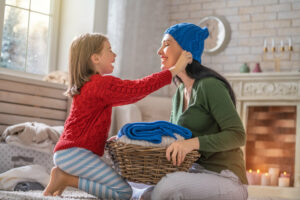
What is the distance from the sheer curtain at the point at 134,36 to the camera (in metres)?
4.69

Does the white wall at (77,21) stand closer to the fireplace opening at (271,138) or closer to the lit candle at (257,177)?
the fireplace opening at (271,138)

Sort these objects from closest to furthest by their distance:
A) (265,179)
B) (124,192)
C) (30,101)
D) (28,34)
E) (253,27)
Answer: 1. (124,192)
2. (30,101)
3. (28,34)
4. (265,179)
5. (253,27)

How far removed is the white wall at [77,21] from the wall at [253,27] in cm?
131

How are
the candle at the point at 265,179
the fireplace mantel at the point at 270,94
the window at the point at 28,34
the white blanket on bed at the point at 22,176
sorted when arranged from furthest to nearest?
the candle at the point at 265,179
the fireplace mantel at the point at 270,94
the window at the point at 28,34
the white blanket on bed at the point at 22,176

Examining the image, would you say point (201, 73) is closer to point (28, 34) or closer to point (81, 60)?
point (81, 60)

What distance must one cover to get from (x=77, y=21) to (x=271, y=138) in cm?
244

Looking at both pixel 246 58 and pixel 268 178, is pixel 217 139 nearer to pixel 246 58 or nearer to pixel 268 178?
pixel 268 178

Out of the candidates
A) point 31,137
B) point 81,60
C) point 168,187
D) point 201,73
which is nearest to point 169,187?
point 168,187

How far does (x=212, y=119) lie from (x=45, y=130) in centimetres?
Result: 150

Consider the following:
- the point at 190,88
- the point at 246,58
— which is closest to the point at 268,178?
the point at 246,58

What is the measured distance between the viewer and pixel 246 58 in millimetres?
5074

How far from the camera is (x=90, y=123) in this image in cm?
180

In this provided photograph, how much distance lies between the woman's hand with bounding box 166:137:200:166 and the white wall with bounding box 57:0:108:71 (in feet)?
10.4

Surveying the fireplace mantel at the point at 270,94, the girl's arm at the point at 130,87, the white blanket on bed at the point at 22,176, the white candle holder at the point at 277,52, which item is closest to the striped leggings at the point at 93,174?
the girl's arm at the point at 130,87
